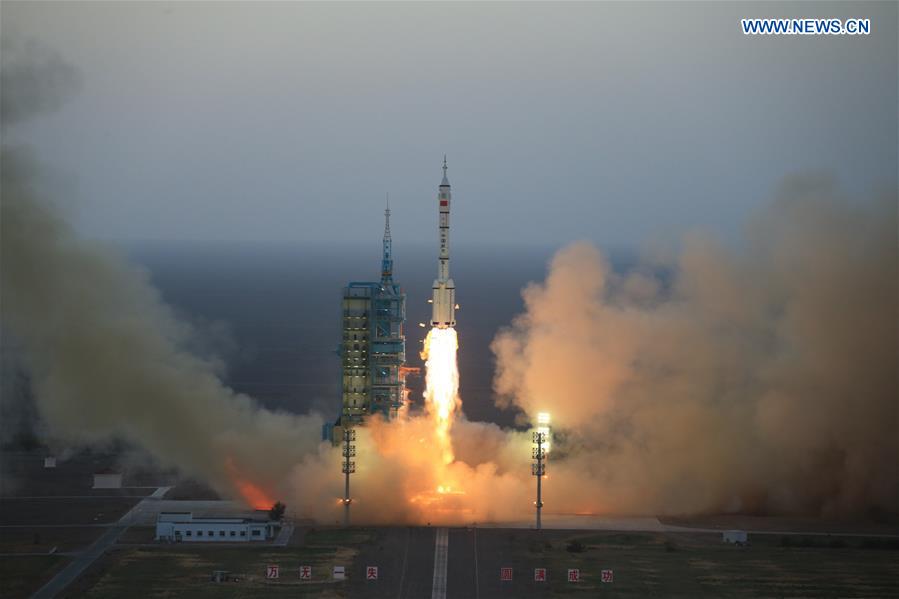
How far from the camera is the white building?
5512 centimetres

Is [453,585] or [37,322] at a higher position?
[37,322]

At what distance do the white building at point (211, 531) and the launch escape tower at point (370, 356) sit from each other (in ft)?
28.7

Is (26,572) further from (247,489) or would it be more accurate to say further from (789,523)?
(789,523)

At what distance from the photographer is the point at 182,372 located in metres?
59.8

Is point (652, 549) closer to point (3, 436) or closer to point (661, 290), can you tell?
point (661, 290)

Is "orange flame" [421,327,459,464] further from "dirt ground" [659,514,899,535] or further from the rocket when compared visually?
"dirt ground" [659,514,899,535]

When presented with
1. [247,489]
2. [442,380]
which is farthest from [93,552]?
[442,380]

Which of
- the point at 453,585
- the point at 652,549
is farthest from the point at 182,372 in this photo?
the point at 652,549

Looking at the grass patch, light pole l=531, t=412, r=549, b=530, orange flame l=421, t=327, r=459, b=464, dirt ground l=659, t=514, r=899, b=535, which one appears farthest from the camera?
orange flame l=421, t=327, r=459, b=464

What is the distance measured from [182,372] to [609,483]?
2061 centimetres

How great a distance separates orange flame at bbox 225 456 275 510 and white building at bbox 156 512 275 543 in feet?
13.2

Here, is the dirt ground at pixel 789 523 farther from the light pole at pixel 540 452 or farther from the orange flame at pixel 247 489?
the orange flame at pixel 247 489

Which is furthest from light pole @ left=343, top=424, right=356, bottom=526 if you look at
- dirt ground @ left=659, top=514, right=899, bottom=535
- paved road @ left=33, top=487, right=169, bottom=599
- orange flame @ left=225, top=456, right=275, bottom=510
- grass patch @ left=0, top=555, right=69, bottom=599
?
dirt ground @ left=659, top=514, right=899, bottom=535

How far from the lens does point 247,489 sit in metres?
60.1
